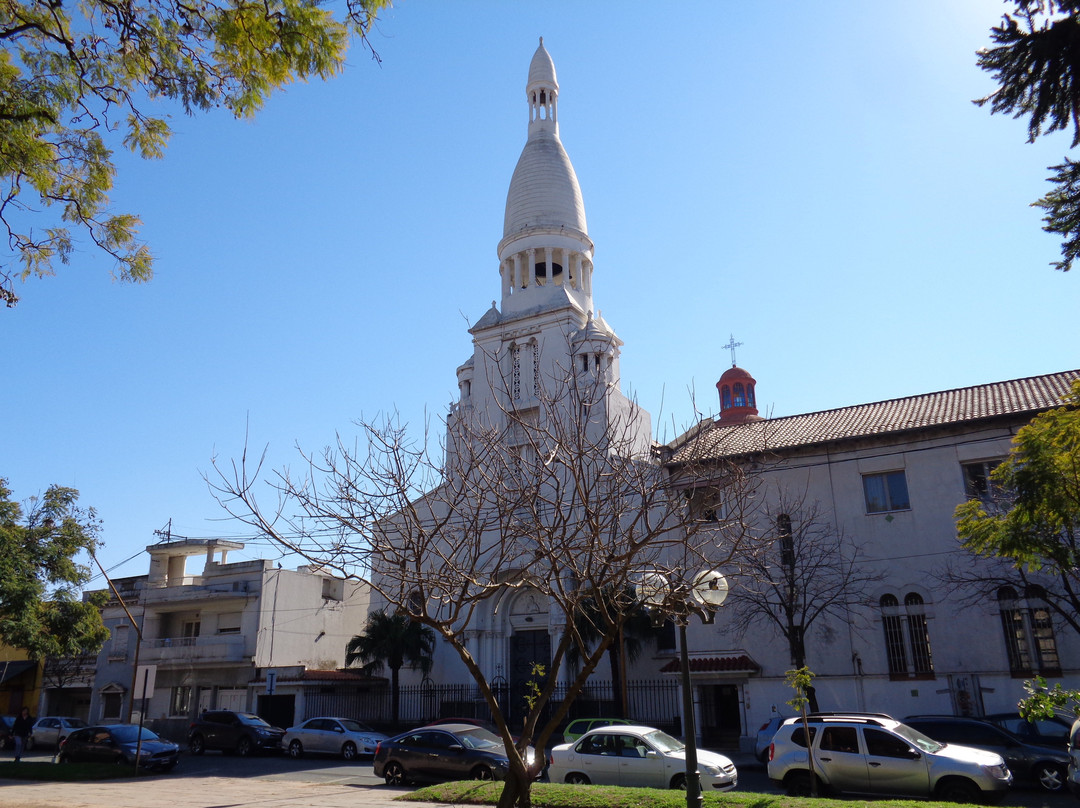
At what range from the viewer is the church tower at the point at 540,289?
38.4m

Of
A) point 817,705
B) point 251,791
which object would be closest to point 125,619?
point 251,791

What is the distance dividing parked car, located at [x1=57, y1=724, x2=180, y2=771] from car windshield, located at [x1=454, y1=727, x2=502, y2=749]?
8.83 m

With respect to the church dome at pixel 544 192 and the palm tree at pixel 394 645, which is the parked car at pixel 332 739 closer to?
the palm tree at pixel 394 645

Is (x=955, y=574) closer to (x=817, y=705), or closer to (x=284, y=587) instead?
(x=817, y=705)

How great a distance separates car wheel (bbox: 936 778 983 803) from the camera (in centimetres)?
1376

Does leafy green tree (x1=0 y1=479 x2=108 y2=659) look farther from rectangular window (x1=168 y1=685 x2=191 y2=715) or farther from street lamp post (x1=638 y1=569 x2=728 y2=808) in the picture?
street lamp post (x1=638 y1=569 x2=728 y2=808)

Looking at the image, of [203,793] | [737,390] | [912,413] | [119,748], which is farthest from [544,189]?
[203,793]

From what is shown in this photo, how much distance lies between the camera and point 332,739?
25797 millimetres

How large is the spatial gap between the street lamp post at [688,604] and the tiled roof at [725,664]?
56.3ft

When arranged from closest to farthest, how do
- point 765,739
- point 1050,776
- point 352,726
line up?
point 1050,776 → point 765,739 → point 352,726

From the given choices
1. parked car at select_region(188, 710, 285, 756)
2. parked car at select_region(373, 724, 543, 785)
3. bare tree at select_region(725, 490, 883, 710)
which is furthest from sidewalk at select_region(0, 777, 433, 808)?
bare tree at select_region(725, 490, 883, 710)

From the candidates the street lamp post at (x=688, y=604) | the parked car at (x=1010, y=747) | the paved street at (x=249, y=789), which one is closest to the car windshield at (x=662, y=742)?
the paved street at (x=249, y=789)

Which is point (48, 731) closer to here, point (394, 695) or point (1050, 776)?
point (394, 695)

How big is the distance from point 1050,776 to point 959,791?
3320 millimetres
